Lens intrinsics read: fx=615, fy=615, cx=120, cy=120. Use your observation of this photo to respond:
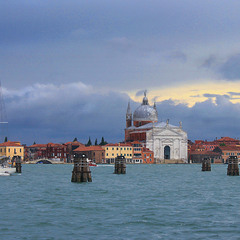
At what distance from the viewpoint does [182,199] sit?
33219 millimetres

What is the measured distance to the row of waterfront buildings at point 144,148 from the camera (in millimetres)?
150625

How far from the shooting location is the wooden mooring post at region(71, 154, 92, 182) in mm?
41531

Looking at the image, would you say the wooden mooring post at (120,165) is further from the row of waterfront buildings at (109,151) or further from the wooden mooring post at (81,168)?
the row of waterfront buildings at (109,151)

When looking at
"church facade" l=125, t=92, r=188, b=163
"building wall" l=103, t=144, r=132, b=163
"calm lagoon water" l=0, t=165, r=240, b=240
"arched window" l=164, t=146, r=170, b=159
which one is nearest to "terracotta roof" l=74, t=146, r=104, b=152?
"building wall" l=103, t=144, r=132, b=163

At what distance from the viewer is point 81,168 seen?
4291cm

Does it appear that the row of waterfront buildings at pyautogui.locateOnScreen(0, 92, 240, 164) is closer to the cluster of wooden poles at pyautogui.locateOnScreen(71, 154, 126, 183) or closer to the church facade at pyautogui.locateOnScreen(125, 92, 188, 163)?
the church facade at pyautogui.locateOnScreen(125, 92, 188, 163)

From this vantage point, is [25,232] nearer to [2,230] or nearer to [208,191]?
[2,230]

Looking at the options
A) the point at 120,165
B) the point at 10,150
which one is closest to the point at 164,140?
the point at 10,150

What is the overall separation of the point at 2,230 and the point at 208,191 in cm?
2075

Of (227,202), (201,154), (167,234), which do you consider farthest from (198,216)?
(201,154)

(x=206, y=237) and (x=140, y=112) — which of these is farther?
(x=140, y=112)

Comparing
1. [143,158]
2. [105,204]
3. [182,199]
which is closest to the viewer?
[105,204]

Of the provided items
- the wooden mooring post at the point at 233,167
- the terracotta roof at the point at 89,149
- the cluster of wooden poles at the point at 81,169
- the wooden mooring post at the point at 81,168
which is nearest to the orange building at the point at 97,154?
the terracotta roof at the point at 89,149

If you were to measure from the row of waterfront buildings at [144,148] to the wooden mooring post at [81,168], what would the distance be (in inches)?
3900
